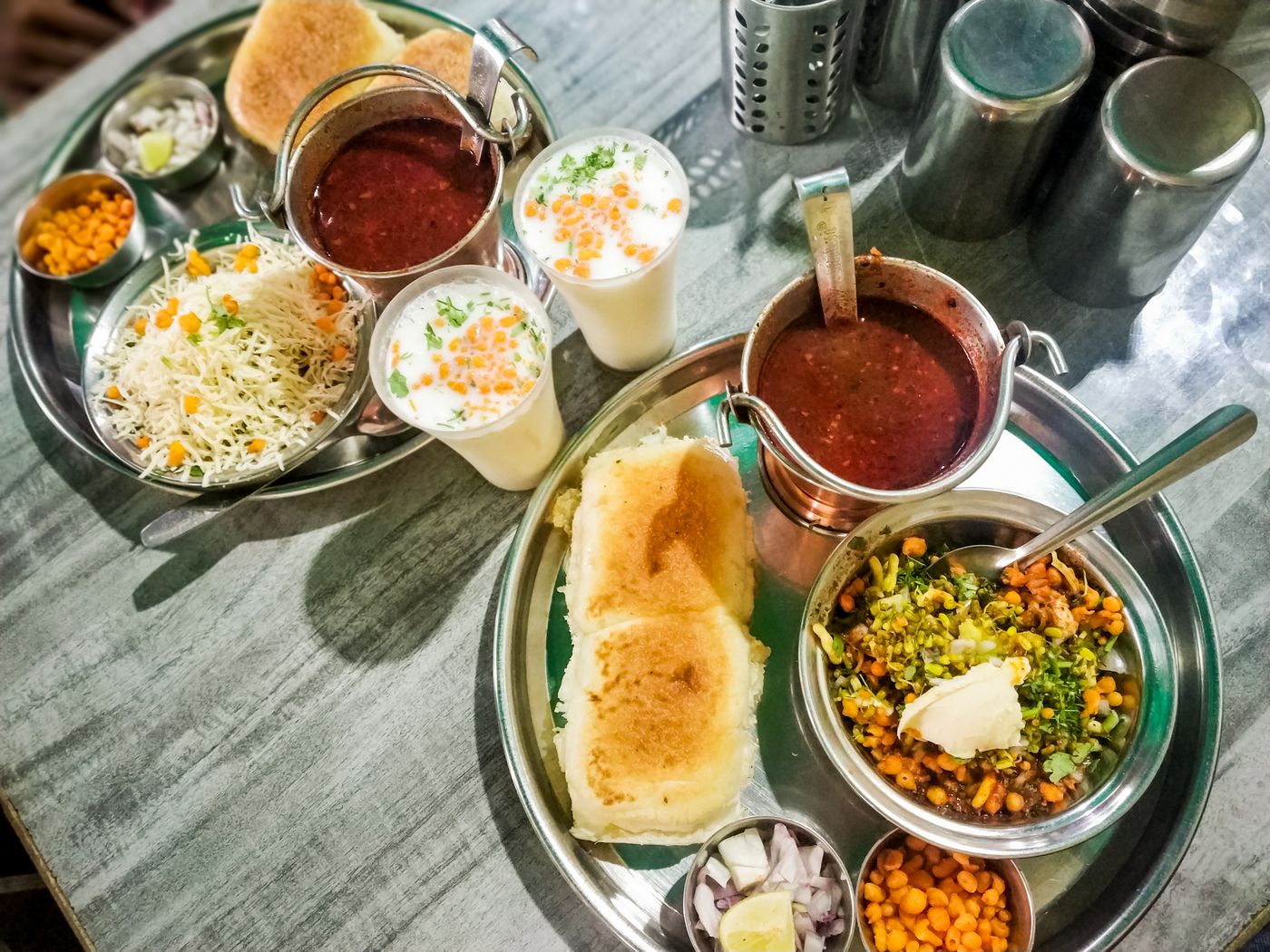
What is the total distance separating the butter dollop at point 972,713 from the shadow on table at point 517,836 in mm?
958

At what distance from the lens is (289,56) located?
2824mm

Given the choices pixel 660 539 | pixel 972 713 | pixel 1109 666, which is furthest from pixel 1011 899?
pixel 660 539

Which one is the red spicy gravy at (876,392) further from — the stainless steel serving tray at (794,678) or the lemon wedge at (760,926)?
the lemon wedge at (760,926)

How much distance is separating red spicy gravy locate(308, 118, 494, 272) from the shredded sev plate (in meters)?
0.26

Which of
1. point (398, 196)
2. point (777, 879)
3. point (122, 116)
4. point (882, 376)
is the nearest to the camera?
point (777, 879)

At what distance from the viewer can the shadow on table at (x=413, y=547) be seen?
2535 mm

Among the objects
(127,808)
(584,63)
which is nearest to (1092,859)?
(127,808)

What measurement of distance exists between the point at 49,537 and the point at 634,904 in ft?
6.69

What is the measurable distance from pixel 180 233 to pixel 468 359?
137 cm

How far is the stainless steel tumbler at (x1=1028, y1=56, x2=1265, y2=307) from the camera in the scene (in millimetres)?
2037

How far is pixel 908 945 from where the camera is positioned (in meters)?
2.05

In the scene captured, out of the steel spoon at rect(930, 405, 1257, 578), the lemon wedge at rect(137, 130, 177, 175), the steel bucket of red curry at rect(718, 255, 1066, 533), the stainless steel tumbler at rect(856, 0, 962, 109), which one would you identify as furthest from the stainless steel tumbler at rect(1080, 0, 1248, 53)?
the lemon wedge at rect(137, 130, 177, 175)

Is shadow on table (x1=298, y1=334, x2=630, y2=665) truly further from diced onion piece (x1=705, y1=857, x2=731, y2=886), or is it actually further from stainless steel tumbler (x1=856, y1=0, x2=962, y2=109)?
stainless steel tumbler (x1=856, y1=0, x2=962, y2=109)

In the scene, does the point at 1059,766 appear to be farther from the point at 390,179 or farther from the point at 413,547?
the point at 390,179
